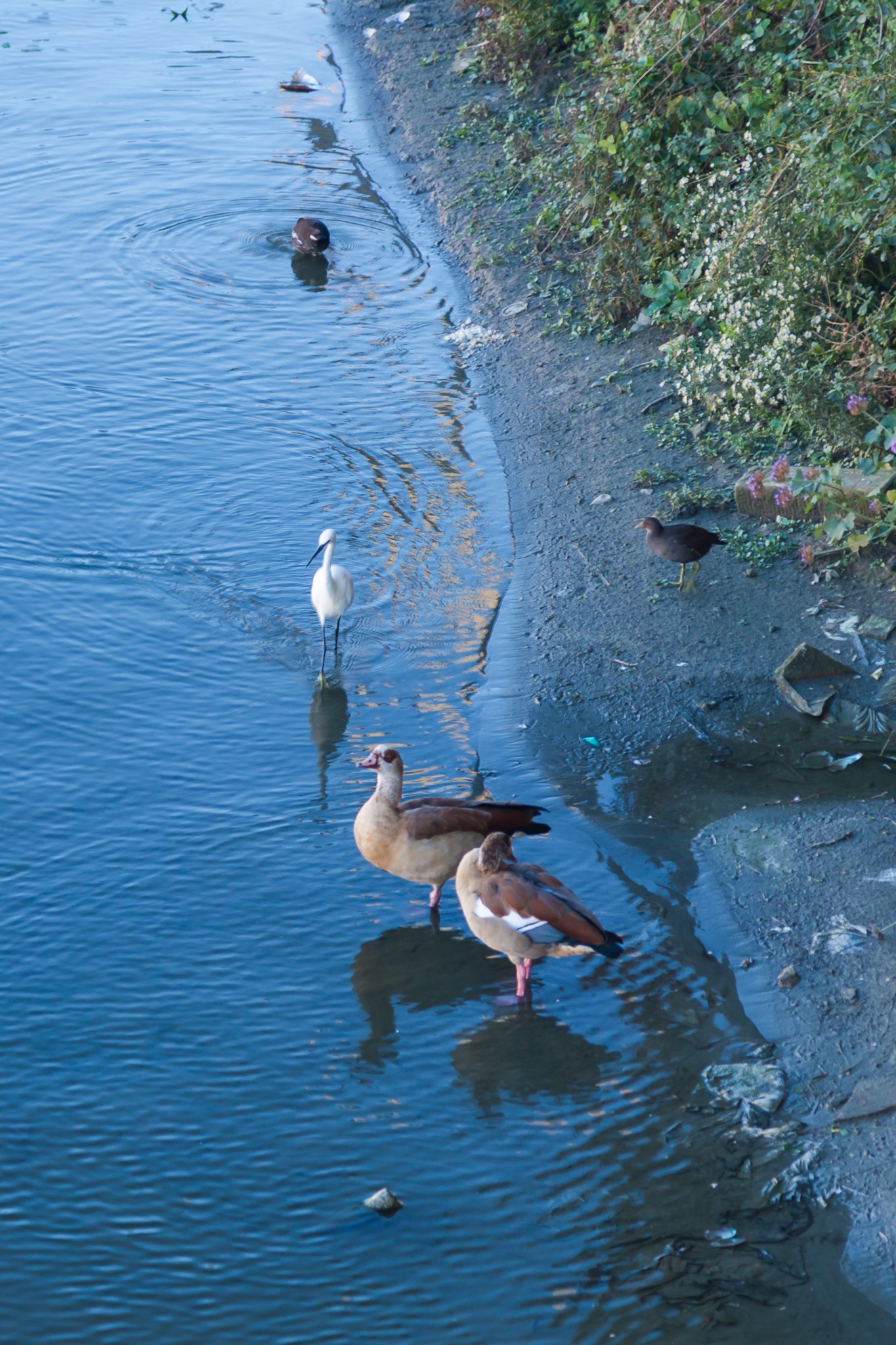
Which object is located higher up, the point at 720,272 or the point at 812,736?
the point at 720,272

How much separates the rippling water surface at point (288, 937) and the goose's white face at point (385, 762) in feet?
1.97

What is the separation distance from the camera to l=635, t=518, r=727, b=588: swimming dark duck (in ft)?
29.1

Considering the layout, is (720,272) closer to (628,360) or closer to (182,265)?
(628,360)

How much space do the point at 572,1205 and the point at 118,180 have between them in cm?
1556

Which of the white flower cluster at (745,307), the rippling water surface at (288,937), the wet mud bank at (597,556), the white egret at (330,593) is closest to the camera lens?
the rippling water surface at (288,937)

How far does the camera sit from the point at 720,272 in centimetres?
1050

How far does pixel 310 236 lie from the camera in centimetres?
1505

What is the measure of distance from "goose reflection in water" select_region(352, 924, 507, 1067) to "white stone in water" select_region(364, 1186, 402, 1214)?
0.92 metres

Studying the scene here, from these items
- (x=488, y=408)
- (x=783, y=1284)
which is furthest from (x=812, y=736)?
(x=488, y=408)

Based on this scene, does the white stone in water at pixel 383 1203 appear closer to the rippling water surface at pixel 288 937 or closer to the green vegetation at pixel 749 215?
the rippling water surface at pixel 288 937

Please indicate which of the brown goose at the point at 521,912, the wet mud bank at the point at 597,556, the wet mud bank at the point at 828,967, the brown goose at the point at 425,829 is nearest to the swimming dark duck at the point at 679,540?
the wet mud bank at the point at 597,556

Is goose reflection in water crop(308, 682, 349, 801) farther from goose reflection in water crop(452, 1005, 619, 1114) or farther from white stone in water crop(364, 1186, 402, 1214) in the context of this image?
white stone in water crop(364, 1186, 402, 1214)

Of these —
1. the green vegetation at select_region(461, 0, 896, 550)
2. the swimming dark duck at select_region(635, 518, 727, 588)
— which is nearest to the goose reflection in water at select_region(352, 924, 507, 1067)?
the swimming dark duck at select_region(635, 518, 727, 588)

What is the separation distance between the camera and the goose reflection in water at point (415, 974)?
20.7 ft
